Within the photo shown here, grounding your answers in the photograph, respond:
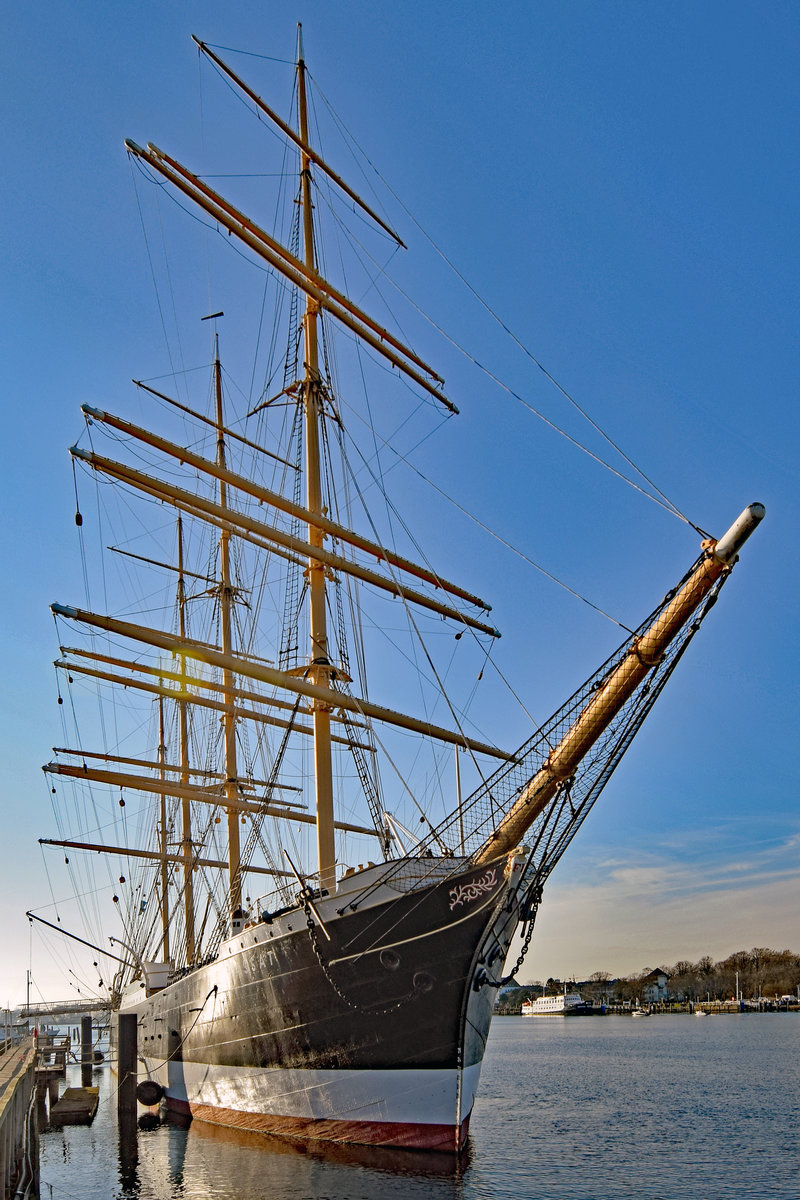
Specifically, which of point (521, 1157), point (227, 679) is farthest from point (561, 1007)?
point (521, 1157)

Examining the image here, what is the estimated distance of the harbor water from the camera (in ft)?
53.7

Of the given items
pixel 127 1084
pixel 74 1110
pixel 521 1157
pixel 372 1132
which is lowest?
pixel 74 1110

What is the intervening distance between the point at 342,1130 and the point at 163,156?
23.2 m

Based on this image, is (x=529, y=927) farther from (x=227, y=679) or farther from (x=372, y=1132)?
(x=227, y=679)

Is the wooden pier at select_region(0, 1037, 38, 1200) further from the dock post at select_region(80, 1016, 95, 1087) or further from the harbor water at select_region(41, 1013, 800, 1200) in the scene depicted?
the dock post at select_region(80, 1016, 95, 1087)

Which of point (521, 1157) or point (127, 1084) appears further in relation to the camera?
point (127, 1084)

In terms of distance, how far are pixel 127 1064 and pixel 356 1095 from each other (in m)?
15.6

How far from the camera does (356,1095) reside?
18.2 m

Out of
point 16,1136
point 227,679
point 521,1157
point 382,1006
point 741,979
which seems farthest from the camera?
point 741,979

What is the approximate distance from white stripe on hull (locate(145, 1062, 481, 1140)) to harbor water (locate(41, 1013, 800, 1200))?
2.06 feet

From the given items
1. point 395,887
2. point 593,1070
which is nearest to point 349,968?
point 395,887

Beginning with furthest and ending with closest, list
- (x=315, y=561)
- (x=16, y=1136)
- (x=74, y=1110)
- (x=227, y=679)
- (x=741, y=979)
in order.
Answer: (x=741, y=979), (x=227, y=679), (x=74, y=1110), (x=315, y=561), (x=16, y=1136)

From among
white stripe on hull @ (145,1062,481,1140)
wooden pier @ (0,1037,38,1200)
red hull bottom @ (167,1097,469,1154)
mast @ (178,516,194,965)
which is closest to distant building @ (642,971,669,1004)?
mast @ (178,516,194,965)

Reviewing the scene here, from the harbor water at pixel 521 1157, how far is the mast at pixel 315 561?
232 inches
